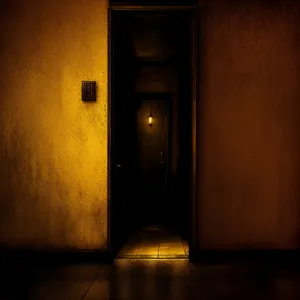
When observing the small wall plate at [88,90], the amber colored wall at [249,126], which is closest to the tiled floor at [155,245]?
the amber colored wall at [249,126]

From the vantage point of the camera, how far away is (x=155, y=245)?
4645 millimetres

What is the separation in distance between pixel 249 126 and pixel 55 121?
2.05 m

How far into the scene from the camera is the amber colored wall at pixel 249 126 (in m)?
3.90

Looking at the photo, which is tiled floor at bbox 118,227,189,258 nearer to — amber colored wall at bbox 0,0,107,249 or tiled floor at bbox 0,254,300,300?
tiled floor at bbox 0,254,300,300

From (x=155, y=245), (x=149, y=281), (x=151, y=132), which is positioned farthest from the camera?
(x=151, y=132)

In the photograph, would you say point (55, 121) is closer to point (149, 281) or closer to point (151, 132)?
point (149, 281)

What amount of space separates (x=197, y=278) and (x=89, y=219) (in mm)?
1270

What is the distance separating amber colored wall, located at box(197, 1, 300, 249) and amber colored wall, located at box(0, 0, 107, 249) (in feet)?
3.60

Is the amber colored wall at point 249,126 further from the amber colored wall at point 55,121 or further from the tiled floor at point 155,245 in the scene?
the amber colored wall at point 55,121

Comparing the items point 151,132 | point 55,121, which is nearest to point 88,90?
Result: point 55,121

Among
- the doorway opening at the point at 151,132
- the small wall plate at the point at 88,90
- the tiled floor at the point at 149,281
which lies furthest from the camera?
the doorway opening at the point at 151,132

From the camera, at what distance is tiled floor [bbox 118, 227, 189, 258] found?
4.16 metres

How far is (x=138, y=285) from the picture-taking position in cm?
322

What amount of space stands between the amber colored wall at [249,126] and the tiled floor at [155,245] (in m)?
0.51
